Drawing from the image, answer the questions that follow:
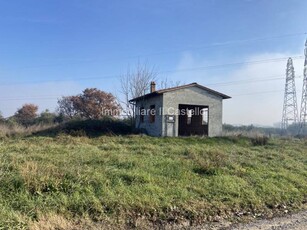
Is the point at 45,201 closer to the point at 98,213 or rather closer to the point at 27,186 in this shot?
the point at 27,186

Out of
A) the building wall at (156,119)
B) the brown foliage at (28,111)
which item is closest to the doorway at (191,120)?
the building wall at (156,119)

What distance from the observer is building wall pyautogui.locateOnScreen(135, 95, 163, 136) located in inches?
707

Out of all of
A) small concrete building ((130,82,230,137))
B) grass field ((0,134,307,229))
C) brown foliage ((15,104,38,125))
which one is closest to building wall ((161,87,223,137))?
small concrete building ((130,82,230,137))

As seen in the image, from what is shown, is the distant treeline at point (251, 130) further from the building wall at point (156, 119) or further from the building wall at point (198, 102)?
the building wall at point (156, 119)

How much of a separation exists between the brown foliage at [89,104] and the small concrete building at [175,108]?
23920 millimetres

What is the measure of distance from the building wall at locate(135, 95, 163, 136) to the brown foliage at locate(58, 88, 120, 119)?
21919 millimetres

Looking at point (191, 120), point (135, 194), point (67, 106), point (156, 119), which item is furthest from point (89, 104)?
point (135, 194)

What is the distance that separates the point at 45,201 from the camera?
14.7 ft

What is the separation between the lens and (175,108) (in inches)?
706

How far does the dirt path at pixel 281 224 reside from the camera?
172 inches

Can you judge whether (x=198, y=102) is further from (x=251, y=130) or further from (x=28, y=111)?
(x=28, y=111)

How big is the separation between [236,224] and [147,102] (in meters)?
16.7

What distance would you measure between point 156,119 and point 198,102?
10.7 feet

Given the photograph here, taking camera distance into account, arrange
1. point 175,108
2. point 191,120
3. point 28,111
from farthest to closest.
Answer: point 28,111, point 191,120, point 175,108
